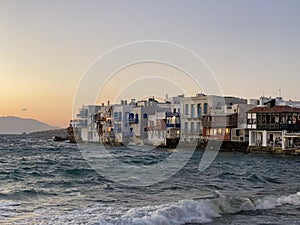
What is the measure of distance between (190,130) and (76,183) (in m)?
41.8

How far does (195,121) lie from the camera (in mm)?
60375

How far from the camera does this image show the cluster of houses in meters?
48.3

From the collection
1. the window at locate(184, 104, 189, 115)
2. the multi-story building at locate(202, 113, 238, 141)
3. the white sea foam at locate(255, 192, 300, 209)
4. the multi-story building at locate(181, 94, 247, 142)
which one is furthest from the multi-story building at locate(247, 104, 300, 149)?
Result: the white sea foam at locate(255, 192, 300, 209)

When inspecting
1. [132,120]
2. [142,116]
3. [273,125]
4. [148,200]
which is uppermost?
[142,116]

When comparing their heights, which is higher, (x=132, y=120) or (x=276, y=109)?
(x=276, y=109)

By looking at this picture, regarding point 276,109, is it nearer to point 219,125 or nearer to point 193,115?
point 219,125

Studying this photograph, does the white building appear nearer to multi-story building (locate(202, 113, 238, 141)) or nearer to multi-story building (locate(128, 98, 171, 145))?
multi-story building (locate(128, 98, 171, 145))

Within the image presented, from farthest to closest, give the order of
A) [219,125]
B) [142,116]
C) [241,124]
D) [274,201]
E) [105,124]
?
1. [105,124]
2. [142,116]
3. [219,125]
4. [241,124]
5. [274,201]

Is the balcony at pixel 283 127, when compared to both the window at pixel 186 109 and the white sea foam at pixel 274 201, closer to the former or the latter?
the window at pixel 186 109

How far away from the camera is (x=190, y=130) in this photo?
200 feet

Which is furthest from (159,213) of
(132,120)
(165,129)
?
(132,120)

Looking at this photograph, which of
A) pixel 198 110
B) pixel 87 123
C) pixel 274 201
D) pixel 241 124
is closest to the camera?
pixel 274 201

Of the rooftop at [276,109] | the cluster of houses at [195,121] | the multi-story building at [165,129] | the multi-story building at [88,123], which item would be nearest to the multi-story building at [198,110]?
the cluster of houses at [195,121]

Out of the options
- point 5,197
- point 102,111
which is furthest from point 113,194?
point 102,111
